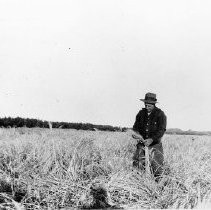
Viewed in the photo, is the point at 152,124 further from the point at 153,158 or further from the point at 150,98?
the point at 153,158

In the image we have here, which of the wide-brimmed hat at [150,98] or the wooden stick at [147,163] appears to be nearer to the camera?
the wooden stick at [147,163]

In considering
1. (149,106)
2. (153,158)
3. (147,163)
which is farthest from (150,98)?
(147,163)

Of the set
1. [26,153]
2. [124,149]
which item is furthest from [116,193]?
[124,149]

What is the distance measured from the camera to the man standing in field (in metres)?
7.23

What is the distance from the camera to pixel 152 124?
7.44m

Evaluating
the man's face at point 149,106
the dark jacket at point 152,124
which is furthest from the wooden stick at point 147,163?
the man's face at point 149,106

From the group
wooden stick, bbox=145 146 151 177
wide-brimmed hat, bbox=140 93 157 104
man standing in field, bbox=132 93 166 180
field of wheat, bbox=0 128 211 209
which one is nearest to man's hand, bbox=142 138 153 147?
man standing in field, bbox=132 93 166 180

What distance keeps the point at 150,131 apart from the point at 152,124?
0.12m

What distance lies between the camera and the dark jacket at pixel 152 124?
24.2ft

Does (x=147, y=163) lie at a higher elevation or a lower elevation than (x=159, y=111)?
lower

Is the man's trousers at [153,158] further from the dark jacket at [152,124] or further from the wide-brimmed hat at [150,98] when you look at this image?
the wide-brimmed hat at [150,98]

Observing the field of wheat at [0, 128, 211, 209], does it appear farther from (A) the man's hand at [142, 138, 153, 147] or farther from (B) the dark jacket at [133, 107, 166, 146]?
(B) the dark jacket at [133, 107, 166, 146]

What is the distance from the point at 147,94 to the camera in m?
7.23

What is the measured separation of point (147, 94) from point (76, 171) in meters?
1.78
